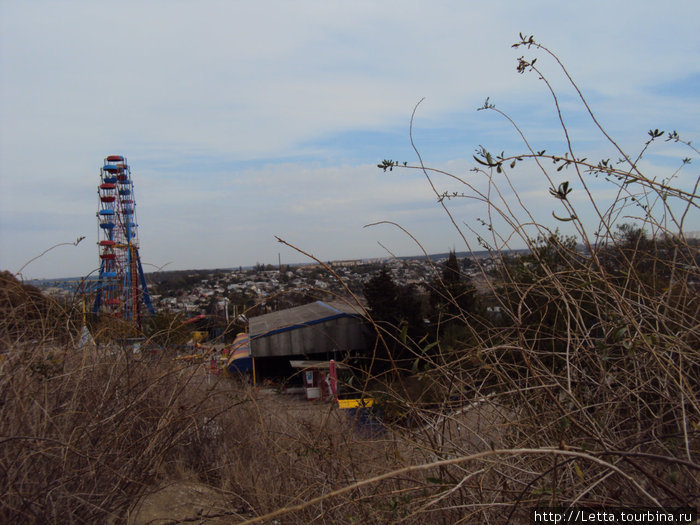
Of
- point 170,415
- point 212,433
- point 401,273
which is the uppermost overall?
point 401,273

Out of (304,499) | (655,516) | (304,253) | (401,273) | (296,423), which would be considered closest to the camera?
A: (655,516)

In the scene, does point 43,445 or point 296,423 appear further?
point 296,423

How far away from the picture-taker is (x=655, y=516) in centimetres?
135

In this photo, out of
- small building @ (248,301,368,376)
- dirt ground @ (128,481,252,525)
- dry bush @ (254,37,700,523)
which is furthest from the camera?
small building @ (248,301,368,376)

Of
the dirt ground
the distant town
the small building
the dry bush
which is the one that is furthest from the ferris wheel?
the small building

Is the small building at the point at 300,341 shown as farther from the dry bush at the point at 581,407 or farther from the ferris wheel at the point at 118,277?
the dry bush at the point at 581,407

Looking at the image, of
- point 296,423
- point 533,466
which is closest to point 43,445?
point 296,423

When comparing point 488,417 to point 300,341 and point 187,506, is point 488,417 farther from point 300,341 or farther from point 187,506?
point 300,341

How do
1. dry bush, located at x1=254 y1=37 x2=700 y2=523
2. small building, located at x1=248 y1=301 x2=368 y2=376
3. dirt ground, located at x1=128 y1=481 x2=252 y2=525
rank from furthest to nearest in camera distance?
small building, located at x1=248 y1=301 x2=368 y2=376 → dirt ground, located at x1=128 y1=481 x2=252 y2=525 → dry bush, located at x1=254 y1=37 x2=700 y2=523

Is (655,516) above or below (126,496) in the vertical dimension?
above

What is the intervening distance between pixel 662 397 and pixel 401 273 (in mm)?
1719

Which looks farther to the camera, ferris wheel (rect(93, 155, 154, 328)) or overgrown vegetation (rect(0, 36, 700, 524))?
ferris wheel (rect(93, 155, 154, 328))

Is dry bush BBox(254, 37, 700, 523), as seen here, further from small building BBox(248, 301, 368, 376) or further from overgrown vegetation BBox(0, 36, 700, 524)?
small building BBox(248, 301, 368, 376)

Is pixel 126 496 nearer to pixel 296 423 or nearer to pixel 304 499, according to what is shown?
pixel 304 499
